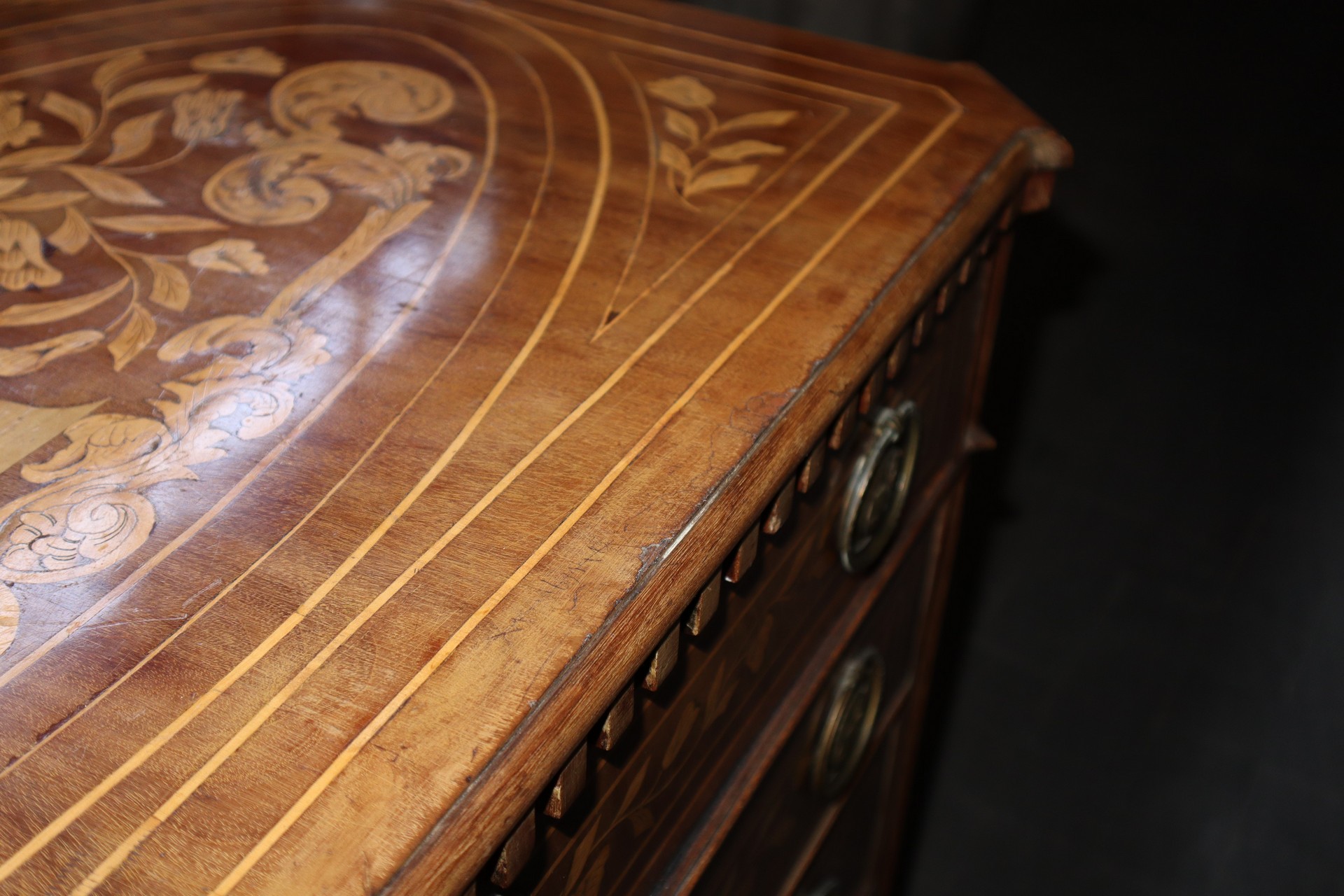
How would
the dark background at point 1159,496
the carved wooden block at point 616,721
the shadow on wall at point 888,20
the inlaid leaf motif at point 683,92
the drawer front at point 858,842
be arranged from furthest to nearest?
the dark background at point 1159,496
the shadow on wall at point 888,20
the drawer front at point 858,842
the inlaid leaf motif at point 683,92
the carved wooden block at point 616,721

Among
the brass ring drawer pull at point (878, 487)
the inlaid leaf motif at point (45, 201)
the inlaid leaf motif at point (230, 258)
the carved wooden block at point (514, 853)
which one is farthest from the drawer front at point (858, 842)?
the inlaid leaf motif at point (45, 201)

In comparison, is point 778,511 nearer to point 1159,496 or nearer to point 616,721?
point 616,721

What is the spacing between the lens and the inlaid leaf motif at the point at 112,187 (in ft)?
2.67

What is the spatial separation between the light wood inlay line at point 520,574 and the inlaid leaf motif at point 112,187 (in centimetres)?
44

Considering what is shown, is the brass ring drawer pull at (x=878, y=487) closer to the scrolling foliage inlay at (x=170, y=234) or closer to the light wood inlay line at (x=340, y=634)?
the light wood inlay line at (x=340, y=634)

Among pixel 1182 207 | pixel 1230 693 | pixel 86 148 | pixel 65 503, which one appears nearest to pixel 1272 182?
pixel 1182 207

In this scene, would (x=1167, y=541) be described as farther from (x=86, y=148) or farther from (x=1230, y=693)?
(x=86, y=148)

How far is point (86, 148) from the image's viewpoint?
0.87 m

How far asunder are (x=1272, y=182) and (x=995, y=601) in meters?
1.00

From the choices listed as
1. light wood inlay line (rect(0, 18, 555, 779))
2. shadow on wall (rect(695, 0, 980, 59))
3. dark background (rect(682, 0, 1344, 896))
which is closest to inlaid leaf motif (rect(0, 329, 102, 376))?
light wood inlay line (rect(0, 18, 555, 779))

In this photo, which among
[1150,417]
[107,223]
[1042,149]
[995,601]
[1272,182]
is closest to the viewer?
[107,223]

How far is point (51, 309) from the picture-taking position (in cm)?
71

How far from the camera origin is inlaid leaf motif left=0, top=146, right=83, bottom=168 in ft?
2.78

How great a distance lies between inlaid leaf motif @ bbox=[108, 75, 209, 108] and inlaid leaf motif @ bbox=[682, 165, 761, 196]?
45 centimetres
